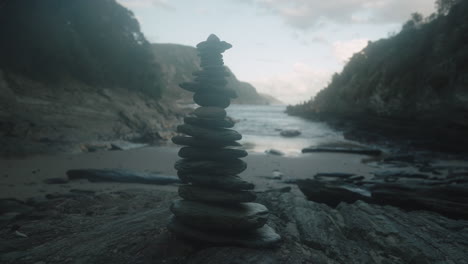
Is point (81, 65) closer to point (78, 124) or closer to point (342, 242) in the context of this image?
point (78, 124)

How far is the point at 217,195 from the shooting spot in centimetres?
461

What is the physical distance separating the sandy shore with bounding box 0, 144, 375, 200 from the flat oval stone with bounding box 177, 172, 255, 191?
4.47 m

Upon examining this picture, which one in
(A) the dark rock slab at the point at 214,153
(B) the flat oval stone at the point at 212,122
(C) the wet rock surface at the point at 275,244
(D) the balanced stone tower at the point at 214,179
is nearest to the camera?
(C) the wet rock surface at the point at 275,244

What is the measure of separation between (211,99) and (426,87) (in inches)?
748

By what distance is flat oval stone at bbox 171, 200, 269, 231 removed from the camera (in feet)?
14.0

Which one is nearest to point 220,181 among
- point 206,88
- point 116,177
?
point 206,88

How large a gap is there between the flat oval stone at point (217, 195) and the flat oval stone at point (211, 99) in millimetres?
1506

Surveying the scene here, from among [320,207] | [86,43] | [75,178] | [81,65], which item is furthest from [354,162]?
[86,43]

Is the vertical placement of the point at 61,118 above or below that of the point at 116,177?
above

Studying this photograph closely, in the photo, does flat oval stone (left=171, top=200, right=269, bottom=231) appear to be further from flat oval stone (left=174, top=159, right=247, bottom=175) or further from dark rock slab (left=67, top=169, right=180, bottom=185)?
dark rock slab (left=67, top=169, right=180, bottom=185)

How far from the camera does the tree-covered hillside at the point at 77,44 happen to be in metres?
16.5

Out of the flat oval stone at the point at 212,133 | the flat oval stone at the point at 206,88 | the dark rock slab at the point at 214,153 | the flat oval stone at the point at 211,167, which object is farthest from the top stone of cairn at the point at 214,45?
the flat oval stone at the point at 211,167

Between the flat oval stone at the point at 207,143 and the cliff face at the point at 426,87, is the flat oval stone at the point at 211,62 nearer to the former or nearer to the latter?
the flat oval stone at the point at 207,143

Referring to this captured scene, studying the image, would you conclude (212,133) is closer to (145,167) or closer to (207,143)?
(207,143)
